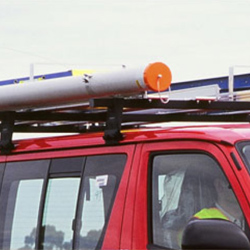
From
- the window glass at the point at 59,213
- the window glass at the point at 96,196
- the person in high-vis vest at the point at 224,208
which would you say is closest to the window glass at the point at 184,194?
the person in high-vis vest at the point at 224,208

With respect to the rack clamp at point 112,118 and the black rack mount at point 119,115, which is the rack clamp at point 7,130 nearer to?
the black rack mount at point 119,115

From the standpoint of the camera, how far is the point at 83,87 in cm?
632

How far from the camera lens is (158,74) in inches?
233

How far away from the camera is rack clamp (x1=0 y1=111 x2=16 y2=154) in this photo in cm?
731

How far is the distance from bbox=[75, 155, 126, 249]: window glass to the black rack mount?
16cm

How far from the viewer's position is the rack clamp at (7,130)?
7.31 m

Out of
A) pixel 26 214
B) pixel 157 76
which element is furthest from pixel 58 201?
pixel 157 76

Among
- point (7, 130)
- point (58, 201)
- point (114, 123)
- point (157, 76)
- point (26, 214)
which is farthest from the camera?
point (7, 130)

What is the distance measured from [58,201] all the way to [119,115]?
70 cm

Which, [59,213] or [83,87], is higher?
[83,87]

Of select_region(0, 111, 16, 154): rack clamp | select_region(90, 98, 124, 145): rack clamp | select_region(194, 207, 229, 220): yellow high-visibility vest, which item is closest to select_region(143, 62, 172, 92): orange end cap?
select_region(90, 98, 124, 145): rack clamp

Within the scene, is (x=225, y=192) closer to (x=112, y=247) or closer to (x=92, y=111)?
(x=112, y=247)

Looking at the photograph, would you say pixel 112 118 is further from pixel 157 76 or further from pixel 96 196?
pixel 157 76

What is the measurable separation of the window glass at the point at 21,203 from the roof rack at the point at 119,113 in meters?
0.31
